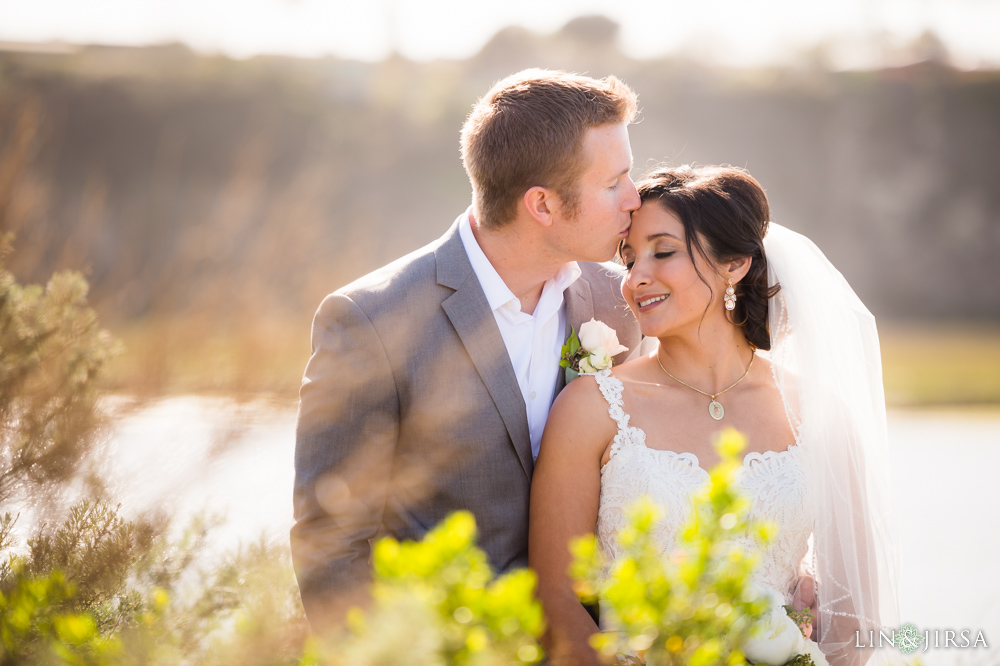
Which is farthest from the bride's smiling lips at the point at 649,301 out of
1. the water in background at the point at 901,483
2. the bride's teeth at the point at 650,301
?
the water in background at the point at 901,483

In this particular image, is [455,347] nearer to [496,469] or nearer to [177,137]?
[496,469]

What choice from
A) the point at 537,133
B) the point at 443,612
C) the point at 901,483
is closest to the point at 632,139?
the point at 901,483

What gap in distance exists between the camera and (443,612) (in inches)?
37.1

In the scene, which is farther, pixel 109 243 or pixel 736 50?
pixel 736 50

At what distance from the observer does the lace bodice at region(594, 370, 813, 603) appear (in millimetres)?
2432

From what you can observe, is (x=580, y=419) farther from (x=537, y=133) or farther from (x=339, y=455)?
(x=537, y=133)

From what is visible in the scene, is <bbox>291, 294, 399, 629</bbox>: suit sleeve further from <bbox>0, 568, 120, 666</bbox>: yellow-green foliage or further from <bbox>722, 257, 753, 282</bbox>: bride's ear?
<bbox>722, 257, 753, 282</bbox>: bride's ear

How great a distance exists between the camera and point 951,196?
2284cm

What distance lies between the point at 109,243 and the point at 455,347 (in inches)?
620

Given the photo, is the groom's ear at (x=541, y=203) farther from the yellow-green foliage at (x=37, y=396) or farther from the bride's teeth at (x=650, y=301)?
the yellow-green foliage at (x=37, y=396)

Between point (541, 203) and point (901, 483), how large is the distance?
678cm

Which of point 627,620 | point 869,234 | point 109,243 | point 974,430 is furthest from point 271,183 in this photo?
point 869,234

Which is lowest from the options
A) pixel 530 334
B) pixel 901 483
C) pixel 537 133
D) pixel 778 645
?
pixel 901 483

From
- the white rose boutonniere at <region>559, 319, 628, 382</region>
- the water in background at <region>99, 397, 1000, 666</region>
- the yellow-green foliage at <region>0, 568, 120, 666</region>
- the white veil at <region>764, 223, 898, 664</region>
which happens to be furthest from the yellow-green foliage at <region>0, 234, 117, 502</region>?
the white veil at <region>764, 223, 898, 664</region>
